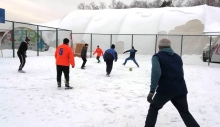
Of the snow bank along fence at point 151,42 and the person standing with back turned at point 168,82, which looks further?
the snow bank along fence at point 151,42

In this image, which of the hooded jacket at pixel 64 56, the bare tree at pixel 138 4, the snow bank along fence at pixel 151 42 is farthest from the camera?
the bare tree at pixel 138 4

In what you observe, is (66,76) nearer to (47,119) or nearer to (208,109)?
(47,119)

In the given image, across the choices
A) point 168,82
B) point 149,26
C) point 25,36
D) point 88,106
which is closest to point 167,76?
point 168,82

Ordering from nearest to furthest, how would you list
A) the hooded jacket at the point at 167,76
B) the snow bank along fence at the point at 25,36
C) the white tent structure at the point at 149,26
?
1. the hooded jacket at the point at 167,76
2. the snow bank along fence at the point at 25,36
3. the white tent structure at the point at 149,26

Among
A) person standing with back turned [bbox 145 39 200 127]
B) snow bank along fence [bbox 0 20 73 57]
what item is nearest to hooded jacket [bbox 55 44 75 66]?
person standing with back turned [bbox 145 39 200 127]

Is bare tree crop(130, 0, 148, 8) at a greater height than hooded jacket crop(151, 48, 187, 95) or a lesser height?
greater

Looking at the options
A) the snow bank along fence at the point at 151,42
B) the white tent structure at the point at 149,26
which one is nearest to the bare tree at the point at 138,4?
the white tent structure at the point at 149,26

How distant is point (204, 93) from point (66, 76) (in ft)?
15.4

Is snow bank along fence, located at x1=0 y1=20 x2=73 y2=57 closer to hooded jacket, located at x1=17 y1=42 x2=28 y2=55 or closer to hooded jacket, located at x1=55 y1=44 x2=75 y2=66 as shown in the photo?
hooded jacket, located at x1=17 y1=42 x2=28 y2=55

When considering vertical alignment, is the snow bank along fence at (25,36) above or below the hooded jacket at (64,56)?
above

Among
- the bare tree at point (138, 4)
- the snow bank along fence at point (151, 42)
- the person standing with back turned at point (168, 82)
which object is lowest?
the person standing with back turned at point (168, 82)

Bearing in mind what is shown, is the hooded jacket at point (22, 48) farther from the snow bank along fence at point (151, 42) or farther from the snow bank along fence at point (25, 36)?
the snow bank along fence at point (151, 42)

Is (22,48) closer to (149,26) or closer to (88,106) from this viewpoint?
(88,106)

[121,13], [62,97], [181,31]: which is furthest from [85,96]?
[121,13]
